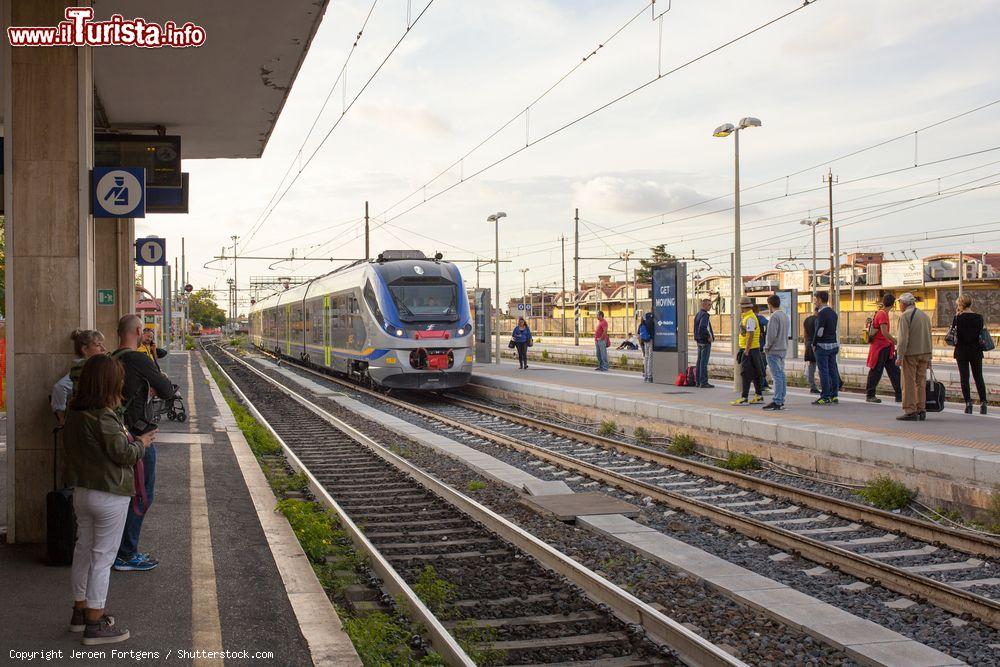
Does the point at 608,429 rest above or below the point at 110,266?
below

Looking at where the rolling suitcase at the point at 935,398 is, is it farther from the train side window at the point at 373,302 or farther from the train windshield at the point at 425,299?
the train side window at the point at 373,302

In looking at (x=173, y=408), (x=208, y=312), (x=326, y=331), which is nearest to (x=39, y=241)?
(x=173, y=408)

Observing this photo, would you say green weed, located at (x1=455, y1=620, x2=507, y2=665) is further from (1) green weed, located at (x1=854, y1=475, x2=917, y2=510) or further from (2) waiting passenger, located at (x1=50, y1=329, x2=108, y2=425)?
(1) green weed, located at (x1=854, y1=475, x2=917, y2=510)

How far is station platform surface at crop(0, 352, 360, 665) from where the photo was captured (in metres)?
4.41

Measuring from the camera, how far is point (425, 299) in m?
19.7

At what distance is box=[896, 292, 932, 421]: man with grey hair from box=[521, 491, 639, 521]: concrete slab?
451 cm

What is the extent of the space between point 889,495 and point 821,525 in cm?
111

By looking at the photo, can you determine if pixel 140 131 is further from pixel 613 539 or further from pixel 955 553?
pixel 955 553

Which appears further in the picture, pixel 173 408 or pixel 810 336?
pixel 810 336

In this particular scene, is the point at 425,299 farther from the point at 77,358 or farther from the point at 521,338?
the point at 77,358

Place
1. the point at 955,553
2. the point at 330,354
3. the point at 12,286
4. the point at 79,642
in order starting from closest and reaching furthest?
the point at 79,642, the point at 12,286, the point at 955,553, the point at 330,354

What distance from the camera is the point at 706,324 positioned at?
17.0 meters

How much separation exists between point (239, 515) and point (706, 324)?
1130 cm

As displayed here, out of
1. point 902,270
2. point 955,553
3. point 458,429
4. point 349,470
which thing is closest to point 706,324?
point 458,429
